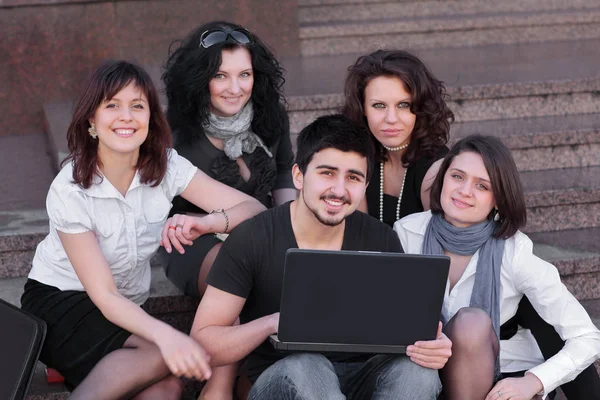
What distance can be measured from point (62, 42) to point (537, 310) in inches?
131

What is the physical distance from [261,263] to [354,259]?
41 centimetres

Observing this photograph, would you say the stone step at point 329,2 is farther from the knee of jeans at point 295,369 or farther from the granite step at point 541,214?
the knee of jeans at point 295,369

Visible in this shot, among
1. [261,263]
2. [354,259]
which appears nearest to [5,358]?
[261,263]

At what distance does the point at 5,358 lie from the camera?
99.2 inches

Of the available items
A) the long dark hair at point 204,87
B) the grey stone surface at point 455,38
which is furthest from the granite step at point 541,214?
the grey stone surface at point 455,38

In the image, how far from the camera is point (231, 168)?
347 centimetres

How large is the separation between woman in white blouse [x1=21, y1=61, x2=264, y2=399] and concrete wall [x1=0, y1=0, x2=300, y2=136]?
90.6 inches

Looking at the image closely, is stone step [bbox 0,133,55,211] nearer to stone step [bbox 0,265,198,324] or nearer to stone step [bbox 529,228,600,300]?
stone step [bbox 0,265,198,324]

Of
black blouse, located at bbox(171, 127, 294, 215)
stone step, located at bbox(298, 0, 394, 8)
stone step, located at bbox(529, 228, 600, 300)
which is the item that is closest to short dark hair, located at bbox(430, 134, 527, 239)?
stone step, located at bbox(529, 228, 600, 300)

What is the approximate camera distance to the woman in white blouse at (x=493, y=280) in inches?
109

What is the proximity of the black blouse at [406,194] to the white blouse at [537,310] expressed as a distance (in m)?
0.34

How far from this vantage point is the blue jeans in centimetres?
258

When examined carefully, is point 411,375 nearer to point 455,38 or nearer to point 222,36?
point 222,36

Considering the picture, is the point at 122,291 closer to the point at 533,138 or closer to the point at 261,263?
the point at 261,263
